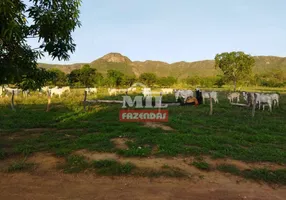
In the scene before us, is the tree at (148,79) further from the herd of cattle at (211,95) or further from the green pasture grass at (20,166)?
the green pasture grass at (20,166)

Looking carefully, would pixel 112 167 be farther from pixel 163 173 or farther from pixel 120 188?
pixel 163 173

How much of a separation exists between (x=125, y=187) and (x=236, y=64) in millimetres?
39737

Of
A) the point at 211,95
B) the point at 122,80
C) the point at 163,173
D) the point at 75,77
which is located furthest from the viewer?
the point at 122,80

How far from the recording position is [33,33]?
17.4ft

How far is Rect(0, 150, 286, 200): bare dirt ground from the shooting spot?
14.7 feet

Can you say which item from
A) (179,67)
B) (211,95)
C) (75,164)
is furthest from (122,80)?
(179,67)

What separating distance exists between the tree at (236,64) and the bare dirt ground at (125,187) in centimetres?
3789

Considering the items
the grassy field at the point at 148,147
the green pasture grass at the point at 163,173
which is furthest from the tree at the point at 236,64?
the green pasture grass at the point at 163,173

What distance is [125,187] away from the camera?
4.88 m

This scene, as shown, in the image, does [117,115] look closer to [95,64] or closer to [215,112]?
[215,112]

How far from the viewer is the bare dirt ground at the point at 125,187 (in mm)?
4488

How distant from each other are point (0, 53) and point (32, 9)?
1239mm

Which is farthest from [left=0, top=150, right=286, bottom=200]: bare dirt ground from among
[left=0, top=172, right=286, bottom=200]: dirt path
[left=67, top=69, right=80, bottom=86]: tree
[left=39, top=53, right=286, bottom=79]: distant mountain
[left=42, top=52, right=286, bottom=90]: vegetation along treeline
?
[left=39, top=53, right=286, bottom=79]: distant mountain

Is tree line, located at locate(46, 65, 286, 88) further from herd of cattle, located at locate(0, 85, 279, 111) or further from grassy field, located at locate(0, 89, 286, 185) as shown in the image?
grassy field, located at locate(0, 89, 286, 185)
